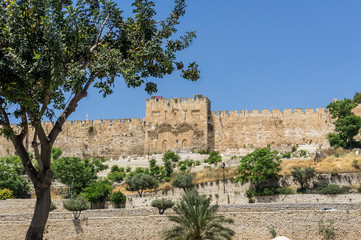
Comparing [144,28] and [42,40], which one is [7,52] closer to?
[42,40]

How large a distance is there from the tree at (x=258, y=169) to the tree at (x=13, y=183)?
12.5 meters

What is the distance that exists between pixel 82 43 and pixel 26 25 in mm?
1399

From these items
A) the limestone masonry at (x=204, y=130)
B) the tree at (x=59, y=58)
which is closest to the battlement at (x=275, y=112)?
the limestone masonry at (x=204, y=130)

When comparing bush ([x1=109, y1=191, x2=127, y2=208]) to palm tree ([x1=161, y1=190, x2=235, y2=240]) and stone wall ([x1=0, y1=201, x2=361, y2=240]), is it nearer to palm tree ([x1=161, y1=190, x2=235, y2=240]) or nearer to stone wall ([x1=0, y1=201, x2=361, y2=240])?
stone wall ([x1=0, y1=201, x2=361, y2=240])

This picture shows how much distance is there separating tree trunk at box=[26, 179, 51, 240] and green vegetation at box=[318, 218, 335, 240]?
10300 millimetres

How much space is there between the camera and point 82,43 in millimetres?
10484

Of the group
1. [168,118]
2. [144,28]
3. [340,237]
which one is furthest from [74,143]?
[144,28]

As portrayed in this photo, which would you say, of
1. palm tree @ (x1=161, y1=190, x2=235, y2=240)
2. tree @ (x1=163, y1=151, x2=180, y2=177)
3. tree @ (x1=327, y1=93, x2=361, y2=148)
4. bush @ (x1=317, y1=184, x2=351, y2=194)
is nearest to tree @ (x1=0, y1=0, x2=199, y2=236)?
palm tree @ (x1=161, y1=190, x2=235, y2=240)

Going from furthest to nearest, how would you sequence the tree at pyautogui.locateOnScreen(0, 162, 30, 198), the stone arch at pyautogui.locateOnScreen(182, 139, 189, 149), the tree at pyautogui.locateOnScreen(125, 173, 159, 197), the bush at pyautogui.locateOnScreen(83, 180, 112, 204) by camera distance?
the stone arch at pyautogui.locateOnScreen(182, 139, 189, 149)
the tree at pyautogui.locateOnScreen(0, 162, 30, 198)
the tree at pyautogui.locateOnScreen(125, 173, 159, 197)
the bush at pyautogui.locateOnScreen(83, 180, 112, 204)

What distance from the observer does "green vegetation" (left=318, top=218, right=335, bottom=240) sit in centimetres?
1633

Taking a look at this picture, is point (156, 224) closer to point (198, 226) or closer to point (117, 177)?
point (198, 226)

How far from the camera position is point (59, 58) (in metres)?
9.24

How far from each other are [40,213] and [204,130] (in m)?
30.3

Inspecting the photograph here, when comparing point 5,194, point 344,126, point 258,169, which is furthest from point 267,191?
point 5,194
